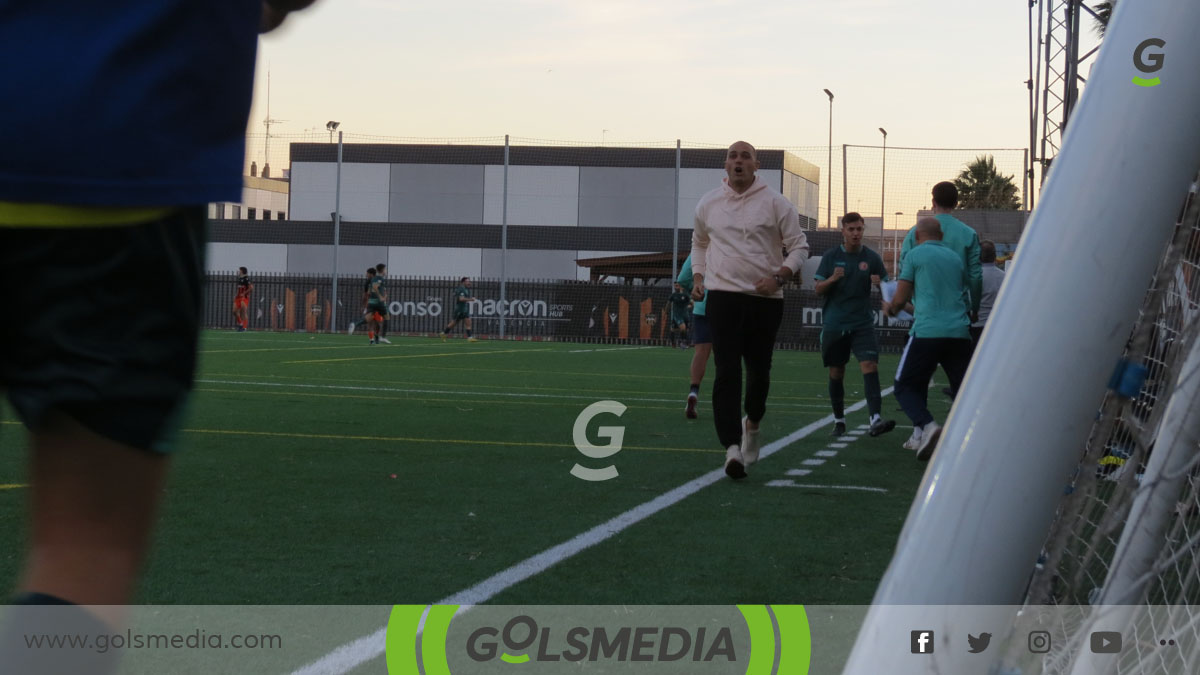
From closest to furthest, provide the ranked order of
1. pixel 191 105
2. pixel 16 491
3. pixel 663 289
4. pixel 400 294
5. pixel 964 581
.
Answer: pixel 964 581, pixel 191 105, pixel 16 491, pixel 663 289, pixel 400 294

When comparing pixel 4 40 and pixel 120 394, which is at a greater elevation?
pixel 4 40

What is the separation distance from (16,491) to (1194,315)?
5.61 meters

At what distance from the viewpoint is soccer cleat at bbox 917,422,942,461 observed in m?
7.89

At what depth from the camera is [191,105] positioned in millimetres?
1366

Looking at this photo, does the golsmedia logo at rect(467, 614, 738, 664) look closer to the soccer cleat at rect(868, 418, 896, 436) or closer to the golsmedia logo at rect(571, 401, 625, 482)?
the golsmedia logo at rect(571, 401, 625, 482)

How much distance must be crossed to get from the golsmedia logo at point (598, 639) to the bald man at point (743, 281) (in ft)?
10.6

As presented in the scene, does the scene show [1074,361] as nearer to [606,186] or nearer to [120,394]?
[120,394]

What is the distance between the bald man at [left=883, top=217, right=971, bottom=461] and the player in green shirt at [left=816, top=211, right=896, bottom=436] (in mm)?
1313

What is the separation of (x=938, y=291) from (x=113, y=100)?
8.16m

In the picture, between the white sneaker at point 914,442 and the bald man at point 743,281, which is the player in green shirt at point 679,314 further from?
the bald man at point 743,281

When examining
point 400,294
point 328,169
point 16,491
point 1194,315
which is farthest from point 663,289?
point 1194,315

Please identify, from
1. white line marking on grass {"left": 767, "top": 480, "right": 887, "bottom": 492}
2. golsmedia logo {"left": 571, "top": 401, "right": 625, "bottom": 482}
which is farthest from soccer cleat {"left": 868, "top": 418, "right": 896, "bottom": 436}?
white line marking on grass {"left": 767, "top": 480, "right": 887, "bottom": 492}

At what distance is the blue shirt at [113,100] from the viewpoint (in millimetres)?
1274

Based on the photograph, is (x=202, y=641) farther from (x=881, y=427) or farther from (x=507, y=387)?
(x=507, y=387)
